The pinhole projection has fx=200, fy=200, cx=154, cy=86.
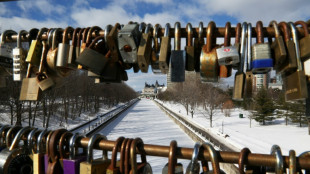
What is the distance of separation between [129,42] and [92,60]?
23 centimetres

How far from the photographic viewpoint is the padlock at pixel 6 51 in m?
1.38

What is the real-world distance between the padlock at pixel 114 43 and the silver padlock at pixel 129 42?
0.12 feet

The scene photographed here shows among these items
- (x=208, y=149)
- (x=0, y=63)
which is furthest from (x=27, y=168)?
(x=208, y=149)

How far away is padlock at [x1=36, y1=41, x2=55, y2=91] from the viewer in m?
1.25

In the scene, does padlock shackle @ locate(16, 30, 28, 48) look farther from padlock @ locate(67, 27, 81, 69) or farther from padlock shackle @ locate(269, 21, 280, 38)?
padlock shackle @ locate(269, 21, 280, 38)

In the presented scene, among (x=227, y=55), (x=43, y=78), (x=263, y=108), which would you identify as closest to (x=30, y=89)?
(x=43, y=78)

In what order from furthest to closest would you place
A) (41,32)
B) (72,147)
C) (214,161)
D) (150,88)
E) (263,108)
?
(150,88) → (263,108) → (41,32) → (72,147) → (214,161)

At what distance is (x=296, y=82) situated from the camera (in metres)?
0.93

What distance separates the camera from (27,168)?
1.27 m

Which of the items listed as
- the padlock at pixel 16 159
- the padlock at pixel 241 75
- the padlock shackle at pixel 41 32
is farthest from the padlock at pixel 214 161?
the padlock shackle at pixel 41 32

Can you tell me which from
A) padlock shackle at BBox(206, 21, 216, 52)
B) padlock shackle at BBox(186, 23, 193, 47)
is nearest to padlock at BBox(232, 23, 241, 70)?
padlock shackle at BBox(206, 21, 216, 52)

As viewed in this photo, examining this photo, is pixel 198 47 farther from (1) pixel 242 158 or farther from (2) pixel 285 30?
(1) pixel 242 158

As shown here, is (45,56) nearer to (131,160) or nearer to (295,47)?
(131,160)

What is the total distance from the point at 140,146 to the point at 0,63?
45.9 inches
